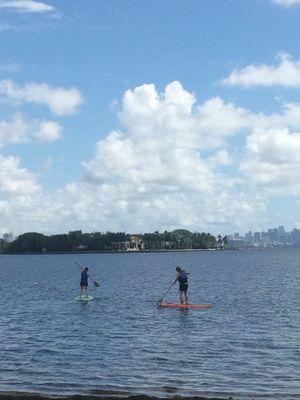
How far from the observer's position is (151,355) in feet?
81.8

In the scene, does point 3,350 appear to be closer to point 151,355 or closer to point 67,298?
point 151,355

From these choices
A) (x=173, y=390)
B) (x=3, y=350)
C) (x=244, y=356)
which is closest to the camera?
(x=173, y=390)

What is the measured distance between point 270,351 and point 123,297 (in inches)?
1066

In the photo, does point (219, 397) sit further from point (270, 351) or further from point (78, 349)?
point (78, 349)

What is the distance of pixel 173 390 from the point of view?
19266mm

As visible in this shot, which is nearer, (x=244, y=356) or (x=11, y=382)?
(x=11, y=382)

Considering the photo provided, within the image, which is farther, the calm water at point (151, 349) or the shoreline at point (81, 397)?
the calm water at point (151, 349)

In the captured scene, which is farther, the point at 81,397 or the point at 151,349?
the point at 151,349

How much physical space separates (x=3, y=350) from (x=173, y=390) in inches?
392

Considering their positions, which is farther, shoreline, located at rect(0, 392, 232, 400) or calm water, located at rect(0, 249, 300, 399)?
calm water, located at rect(0, 249, 300, 399)

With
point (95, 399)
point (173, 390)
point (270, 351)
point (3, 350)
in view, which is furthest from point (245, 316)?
point (95, 399)

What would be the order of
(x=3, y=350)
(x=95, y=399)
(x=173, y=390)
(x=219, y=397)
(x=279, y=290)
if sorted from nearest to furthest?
(x=95, y=399), (x=219, y=397), (x=173, y=390), (x=3, y=350), (x=279, y=290)

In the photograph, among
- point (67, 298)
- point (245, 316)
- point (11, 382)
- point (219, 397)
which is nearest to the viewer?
point (219, 397)

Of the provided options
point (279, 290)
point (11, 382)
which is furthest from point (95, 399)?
point (279, 290)
